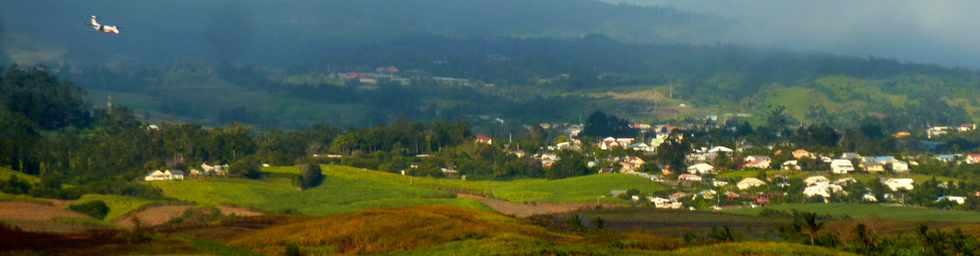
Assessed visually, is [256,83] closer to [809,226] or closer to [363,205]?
[363,205]

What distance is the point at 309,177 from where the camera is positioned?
98.8 meters

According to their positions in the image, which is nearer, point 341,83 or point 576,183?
point 576,183

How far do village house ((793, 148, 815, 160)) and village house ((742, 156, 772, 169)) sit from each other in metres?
1.66

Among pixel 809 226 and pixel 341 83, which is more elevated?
pixel 341 83

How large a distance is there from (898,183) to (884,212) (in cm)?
1420

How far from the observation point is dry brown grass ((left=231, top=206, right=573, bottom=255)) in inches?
2320

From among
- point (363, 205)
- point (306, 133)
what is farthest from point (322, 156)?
point (363, 205)

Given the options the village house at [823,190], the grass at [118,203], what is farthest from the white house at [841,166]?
the grass at [118,203]

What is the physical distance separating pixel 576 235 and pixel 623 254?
12707 mm

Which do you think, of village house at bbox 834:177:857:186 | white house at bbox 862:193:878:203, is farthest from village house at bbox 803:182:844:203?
white house at bbox 862:193:878:203

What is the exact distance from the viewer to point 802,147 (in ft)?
399

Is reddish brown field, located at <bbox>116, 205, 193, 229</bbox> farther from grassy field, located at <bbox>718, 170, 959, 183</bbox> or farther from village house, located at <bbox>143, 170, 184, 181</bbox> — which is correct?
grassy field, located at <bbox>718, 170, 959, 183</bbox>

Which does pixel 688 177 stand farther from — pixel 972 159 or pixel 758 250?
pixel 758 250

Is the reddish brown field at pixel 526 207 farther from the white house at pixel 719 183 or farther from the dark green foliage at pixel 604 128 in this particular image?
the dark green foliage at pixel 604 128
